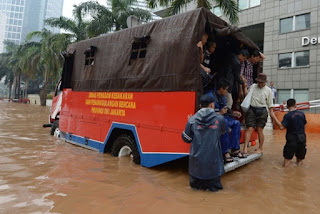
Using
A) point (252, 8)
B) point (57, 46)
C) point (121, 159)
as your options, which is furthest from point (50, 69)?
point (121, 159)

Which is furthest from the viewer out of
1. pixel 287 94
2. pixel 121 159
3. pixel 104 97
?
pixel 287 94

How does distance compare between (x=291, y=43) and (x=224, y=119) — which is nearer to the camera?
(x=224, y=119)

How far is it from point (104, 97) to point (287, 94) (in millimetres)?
18393

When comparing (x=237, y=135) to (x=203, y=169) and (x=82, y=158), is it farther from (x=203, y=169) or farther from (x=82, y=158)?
(x=82, y=158)

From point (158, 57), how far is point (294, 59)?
61.6 feet

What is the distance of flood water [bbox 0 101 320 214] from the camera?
2.92 meters

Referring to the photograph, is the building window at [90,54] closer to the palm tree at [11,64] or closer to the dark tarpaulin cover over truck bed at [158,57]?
the dark tarpaulin cover over truck bed at [158,57]

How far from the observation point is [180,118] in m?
3.78

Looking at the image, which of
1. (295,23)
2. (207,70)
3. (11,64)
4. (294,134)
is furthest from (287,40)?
(11,64)

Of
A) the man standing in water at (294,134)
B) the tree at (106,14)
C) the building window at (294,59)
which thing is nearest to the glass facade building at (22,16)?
the tree at (106,14)

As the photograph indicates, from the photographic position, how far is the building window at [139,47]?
453cm

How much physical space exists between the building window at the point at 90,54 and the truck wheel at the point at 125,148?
213cm

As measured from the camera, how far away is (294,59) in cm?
1933

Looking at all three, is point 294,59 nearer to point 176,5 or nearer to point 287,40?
point 287,40
